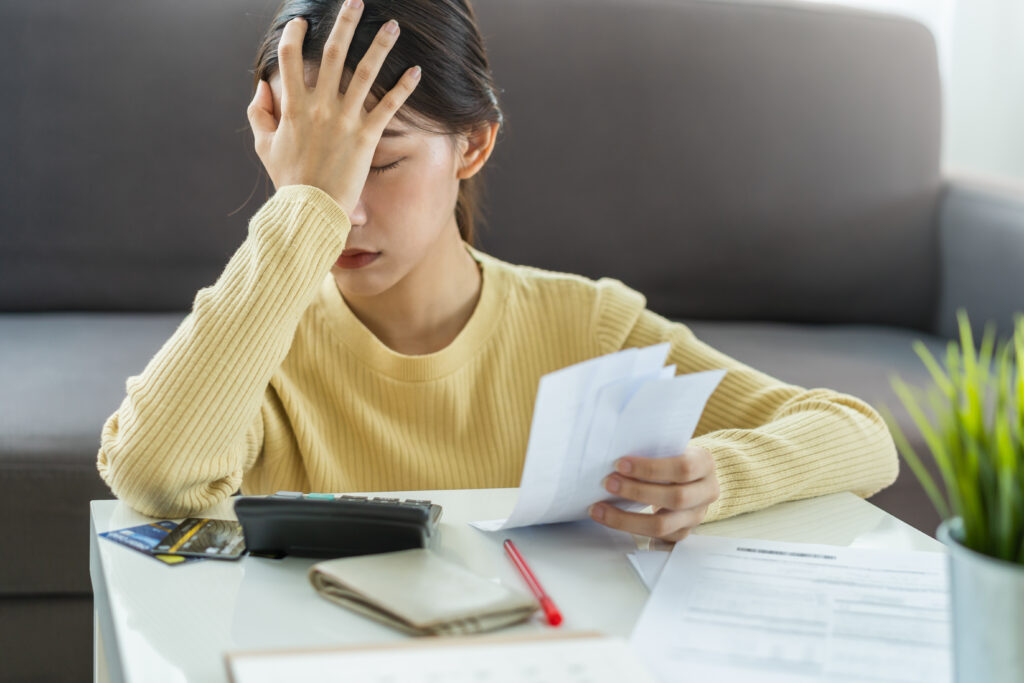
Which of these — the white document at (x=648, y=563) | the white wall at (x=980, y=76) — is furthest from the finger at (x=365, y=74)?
the white wall at (x=980, y=76)

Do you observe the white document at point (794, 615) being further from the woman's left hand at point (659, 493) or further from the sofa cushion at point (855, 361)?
the sofa cushion at point (855, 361)

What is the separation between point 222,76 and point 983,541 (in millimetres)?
1656

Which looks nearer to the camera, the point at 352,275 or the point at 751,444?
the point at 751,444

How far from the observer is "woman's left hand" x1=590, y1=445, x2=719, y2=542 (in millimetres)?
727

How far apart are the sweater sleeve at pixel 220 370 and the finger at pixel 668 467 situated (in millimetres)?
313

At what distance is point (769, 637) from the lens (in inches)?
23.0

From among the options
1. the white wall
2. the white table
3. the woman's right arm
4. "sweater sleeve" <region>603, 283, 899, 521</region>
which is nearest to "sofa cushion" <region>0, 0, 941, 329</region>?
the white wall

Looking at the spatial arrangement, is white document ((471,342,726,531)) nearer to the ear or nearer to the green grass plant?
the green grass plant

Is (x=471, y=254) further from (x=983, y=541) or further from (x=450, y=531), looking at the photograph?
(x=983, y=541)

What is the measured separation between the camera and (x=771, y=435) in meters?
0.90

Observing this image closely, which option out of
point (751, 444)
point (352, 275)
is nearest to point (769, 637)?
point (751, 444)

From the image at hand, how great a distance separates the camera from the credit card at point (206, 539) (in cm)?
68

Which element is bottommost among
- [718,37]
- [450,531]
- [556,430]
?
[450,531]

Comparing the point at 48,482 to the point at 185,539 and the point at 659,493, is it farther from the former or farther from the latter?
the point at 659,493
